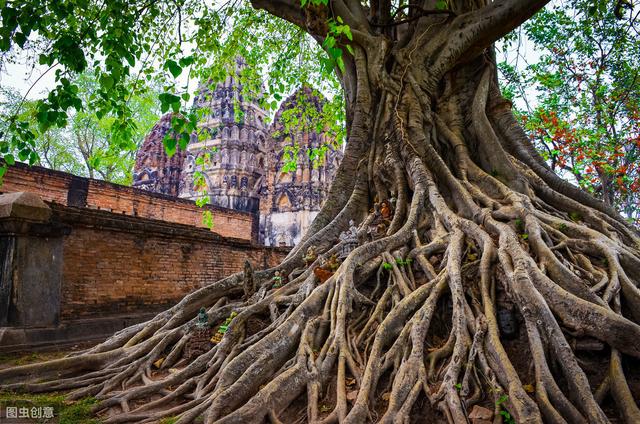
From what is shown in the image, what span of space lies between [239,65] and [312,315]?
68.1 feet

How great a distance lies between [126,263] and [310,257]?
361 centimetres

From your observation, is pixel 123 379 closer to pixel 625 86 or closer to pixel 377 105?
pixel 377 105

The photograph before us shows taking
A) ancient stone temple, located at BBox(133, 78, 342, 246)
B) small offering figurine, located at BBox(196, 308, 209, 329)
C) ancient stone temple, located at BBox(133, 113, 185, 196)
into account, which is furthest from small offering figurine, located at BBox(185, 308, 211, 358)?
ancient stone temple, located at BBox(133, 113, 185, 196)

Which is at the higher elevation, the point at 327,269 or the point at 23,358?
the point at 327,269

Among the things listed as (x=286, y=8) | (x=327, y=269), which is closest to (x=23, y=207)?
(x=327, y=269)

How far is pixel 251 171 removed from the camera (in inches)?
907

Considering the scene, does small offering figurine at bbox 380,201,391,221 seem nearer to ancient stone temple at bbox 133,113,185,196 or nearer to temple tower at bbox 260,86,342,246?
temple tower at bbox 260,86,342,246

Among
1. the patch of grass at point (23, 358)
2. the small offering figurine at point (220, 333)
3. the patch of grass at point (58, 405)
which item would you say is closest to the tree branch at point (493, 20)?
the small offering figurine at point (220, 333)

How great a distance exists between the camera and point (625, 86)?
32.4ft

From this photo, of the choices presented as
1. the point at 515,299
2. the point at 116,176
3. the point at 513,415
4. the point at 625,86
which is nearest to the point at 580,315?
the point at 515,299

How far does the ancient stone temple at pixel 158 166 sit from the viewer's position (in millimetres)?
22750

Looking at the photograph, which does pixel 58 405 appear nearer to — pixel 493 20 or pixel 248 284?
pixel 248 284

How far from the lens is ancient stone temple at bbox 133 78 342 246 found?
824 inches

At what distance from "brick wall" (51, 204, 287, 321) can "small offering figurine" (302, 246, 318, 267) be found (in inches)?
126
